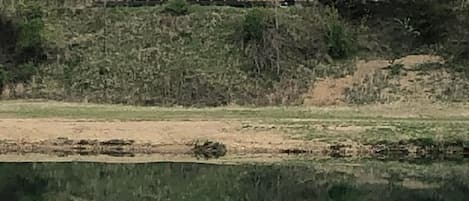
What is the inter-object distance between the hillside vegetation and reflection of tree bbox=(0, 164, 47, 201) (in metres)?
17.1

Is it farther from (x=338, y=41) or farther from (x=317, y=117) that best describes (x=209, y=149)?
(x=338, y=41)

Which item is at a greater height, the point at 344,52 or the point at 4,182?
the point at 344,52

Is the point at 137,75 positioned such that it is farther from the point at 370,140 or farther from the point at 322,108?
the point at 370,140

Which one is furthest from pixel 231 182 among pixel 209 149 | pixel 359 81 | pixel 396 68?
pixel 396 68

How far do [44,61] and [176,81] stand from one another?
8487 mm

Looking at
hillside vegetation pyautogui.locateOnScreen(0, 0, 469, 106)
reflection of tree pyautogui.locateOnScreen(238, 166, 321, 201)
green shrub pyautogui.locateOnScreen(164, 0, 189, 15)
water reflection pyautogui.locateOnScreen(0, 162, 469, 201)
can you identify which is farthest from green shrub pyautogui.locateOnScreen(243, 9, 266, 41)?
reflection of tree pyautogui.locateOnScreen(238, 166, 321, 201)

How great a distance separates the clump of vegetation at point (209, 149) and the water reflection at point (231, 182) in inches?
99.6

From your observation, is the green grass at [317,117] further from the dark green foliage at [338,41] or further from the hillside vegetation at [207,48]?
the dark green foliage at [338,41]

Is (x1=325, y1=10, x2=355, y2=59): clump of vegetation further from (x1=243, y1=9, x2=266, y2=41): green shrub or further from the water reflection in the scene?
the water reflection

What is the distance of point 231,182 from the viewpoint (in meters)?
25.5

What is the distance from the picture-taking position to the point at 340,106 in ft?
139

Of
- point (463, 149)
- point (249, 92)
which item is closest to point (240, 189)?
point (463, 149)

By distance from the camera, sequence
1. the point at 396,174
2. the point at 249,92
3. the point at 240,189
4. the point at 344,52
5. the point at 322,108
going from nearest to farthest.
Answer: the point at 240,189
the point at 396,174
the point at 322,108
the point at 249,92
the point at 344,52

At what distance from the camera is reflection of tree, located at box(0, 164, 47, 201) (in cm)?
2256
